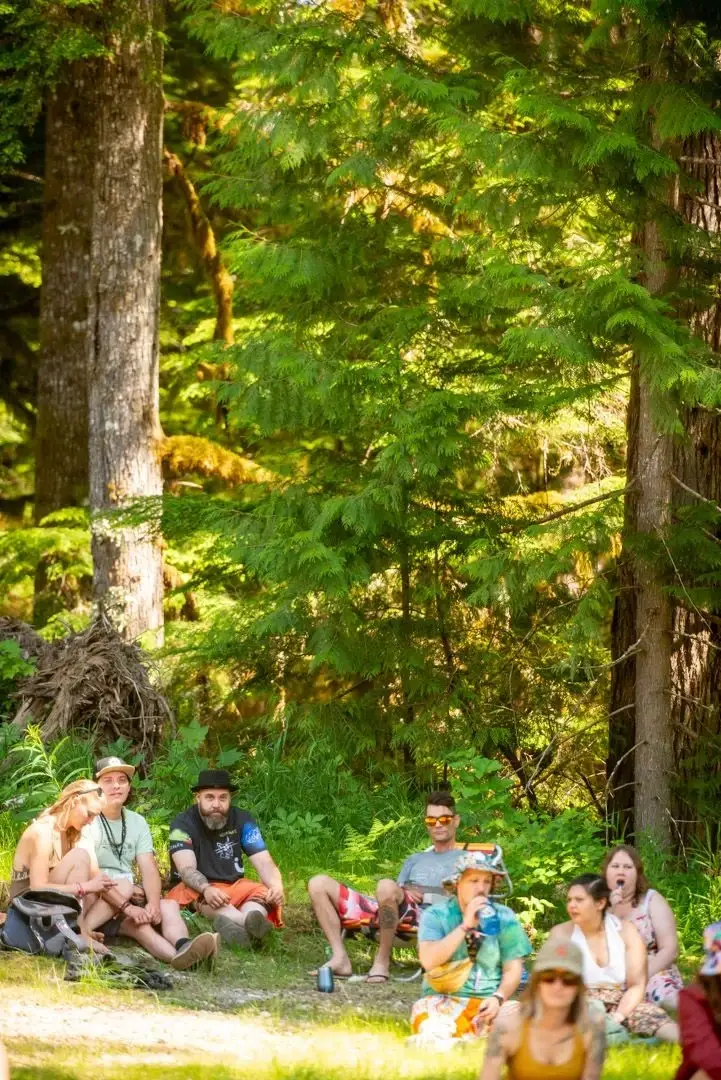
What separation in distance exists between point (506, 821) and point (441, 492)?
2.97 metres

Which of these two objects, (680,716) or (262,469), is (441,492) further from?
(262,469)

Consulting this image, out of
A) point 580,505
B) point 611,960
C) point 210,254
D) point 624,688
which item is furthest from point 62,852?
point 210,254

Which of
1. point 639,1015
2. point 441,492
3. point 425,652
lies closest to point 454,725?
point 425,652

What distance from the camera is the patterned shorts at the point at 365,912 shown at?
7.57m

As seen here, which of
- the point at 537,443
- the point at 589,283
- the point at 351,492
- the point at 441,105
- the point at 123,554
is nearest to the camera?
the point at 589,283

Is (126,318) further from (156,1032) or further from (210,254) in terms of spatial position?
A: (156,1032)

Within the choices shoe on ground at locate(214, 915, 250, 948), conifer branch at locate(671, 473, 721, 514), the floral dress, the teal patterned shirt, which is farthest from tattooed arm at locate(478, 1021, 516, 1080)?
conifer branch at locate(671, 473, 721, 514)

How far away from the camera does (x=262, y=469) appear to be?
48.1 feet

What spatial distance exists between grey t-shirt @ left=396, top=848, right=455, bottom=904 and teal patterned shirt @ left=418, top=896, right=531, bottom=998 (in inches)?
48.9

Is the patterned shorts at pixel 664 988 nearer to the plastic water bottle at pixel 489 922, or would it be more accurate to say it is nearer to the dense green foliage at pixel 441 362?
the plastic water bottle at pixel 489 922

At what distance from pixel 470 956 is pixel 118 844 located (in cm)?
260

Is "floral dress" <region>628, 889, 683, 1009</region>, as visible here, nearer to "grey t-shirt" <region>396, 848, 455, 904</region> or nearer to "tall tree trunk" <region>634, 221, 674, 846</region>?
"grey t-shirt" <region>396, 848, 455, 904</region>

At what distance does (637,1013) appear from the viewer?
6.35m

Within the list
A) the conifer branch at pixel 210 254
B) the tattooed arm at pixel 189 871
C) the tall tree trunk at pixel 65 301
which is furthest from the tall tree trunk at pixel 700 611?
the tall tree trunk at pixel 65 301
